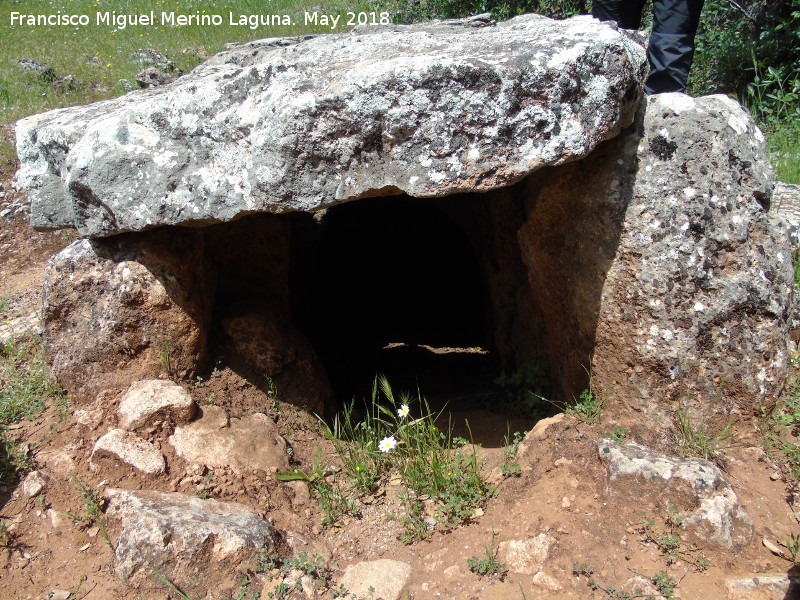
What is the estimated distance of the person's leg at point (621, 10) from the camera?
414 cm

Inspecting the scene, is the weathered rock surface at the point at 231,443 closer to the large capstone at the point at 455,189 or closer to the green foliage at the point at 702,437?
the large capstone at the point at 455,189

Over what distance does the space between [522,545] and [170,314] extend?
1.67 metres

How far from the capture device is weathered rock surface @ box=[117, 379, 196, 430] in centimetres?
267

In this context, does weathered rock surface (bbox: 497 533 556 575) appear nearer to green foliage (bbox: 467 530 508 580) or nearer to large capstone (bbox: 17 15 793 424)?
green foliage (bbox: 467 530 508 580)

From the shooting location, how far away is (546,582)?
2.10 metres

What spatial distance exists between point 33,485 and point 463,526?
5.10 feet

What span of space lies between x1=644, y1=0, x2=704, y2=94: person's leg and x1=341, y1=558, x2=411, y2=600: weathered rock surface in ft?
9.83

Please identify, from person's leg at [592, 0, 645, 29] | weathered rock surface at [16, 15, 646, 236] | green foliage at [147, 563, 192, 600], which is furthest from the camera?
person's leg at [592, 0, 645, 29]

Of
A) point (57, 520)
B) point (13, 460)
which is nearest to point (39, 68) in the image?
point (13, 460)

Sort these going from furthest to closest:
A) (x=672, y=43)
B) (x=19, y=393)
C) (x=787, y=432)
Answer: (x=672, y=43) → (x=19, y=393) → (x=787, y=432)

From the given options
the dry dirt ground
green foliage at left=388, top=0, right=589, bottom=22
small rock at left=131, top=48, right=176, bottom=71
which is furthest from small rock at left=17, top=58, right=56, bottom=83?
the dry dirt ground

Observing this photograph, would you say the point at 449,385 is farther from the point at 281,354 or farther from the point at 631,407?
the point at 631,407

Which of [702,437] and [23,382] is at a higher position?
[702,437]

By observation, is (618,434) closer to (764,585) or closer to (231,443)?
(764,585)
